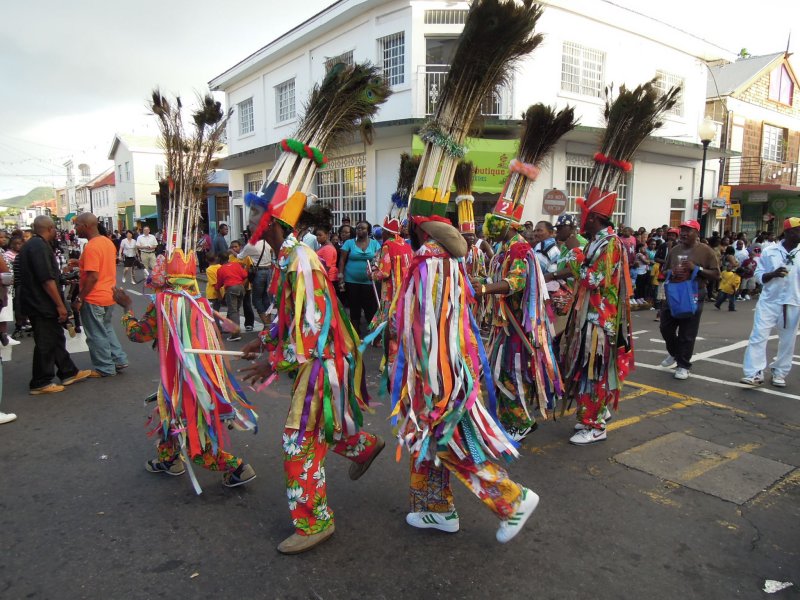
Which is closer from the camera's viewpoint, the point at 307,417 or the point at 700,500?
the point at 307,417

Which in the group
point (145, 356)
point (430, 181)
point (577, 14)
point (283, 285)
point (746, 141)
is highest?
point (577, 14)

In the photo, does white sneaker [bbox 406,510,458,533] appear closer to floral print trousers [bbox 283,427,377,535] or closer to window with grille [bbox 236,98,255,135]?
floral print trousers [bbox 283,427,377,535]

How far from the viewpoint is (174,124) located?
4.06 m

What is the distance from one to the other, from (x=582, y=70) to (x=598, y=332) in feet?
42.7

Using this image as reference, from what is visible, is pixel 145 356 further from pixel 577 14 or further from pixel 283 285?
pixel 577 14

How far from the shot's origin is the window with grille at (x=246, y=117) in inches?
798

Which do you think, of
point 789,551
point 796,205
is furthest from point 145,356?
point 796,205

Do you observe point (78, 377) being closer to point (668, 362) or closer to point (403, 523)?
point (403, 523)

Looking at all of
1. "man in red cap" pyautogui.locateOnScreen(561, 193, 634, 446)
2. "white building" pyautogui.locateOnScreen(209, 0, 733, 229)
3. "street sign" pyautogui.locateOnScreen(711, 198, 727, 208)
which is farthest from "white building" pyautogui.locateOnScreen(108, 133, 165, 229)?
"man in red cap" pyautogui.locateOnScreen(561, 193, 634, 446)

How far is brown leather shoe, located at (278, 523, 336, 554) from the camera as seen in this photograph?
265 cm

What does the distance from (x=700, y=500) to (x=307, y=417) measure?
8.32 ft

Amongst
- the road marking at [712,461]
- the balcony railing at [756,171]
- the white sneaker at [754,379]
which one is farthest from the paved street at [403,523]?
the balcony railing at [756,171]

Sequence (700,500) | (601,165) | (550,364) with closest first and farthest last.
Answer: (700,500), (550,364), (601,165)

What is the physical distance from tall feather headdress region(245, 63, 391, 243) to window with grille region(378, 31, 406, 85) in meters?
11.0
